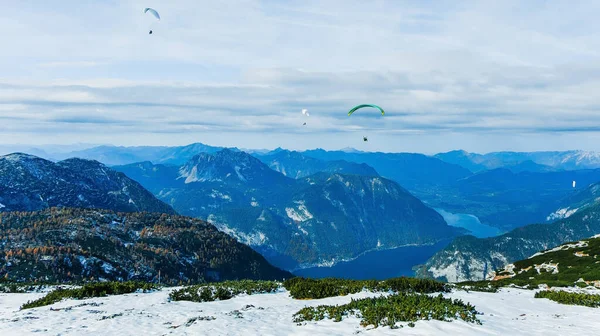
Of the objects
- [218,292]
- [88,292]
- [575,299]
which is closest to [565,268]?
[575,299]

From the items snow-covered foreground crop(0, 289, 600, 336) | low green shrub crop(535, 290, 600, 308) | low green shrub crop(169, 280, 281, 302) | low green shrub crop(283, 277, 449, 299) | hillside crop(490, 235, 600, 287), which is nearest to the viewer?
snow-covered foreground crop(0, 289, 600, 336)

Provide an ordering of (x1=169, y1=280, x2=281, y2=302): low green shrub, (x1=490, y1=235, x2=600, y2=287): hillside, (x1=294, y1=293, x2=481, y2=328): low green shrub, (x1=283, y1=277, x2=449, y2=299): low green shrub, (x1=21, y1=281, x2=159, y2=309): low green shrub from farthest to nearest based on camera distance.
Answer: (x1=490, y1=235, x2=600, y2=287): hillside, (x1=169, y1=280, x2=281, y2=302): low green shrub, (x1=283, y1=277, x2=449, y2=299): low green shrub, (x1=21, y1=281, x2=159, y2=309): low green shrub, (x1=294, y1=293, x2=481, y2=328): low green shrub

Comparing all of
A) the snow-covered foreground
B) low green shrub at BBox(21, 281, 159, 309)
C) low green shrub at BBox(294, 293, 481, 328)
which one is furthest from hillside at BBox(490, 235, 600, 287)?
low green shrub at BBox(21, 281, 159, 309)

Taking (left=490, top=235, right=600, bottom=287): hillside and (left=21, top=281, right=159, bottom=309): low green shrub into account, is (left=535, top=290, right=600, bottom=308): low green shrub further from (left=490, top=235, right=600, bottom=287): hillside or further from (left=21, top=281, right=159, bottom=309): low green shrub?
(left=21, top=281, right=159, bottom=309): low green shrub

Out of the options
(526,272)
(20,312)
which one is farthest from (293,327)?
(526,272)

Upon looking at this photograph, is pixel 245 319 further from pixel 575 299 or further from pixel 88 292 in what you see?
pixel 575 299
